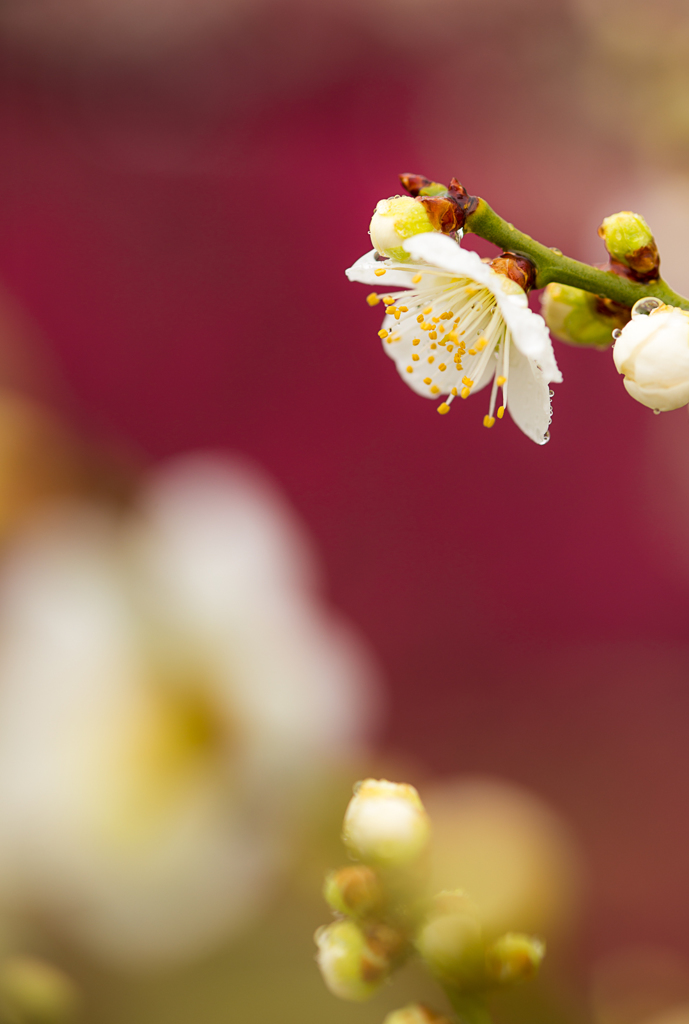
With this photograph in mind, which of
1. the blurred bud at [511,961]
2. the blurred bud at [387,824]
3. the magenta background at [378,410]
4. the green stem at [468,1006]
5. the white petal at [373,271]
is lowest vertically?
the green stem at [468,1006]

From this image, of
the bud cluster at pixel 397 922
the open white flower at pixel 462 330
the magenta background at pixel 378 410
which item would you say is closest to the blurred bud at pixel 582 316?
the open white flower at pixel 462 330

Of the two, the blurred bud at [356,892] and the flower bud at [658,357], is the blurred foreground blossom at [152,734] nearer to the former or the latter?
the blurred bud at [356,892]

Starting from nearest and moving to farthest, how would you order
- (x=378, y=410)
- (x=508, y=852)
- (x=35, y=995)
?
(x=35, y=995) → (x=508, y=852) → (x=378, y=410)

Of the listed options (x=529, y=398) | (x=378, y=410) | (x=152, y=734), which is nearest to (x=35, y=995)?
(x=152, y=734)

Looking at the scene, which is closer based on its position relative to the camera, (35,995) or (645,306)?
(645,306)

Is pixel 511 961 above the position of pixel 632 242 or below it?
below

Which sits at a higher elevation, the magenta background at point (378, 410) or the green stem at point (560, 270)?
the magenta background at point (378, 410)

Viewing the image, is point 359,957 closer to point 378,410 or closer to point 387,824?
point 387,824

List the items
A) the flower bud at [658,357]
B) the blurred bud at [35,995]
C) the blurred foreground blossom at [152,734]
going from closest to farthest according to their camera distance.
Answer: the flower bud at [658,357], the blurred bud at [35,995], the blurred foreground blossom at [152,734]

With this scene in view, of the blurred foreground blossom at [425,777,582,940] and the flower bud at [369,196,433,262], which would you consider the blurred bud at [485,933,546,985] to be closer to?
the blurred foreground blossom at [425,777,582,940]

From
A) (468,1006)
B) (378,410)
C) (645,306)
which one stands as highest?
(378,410)
